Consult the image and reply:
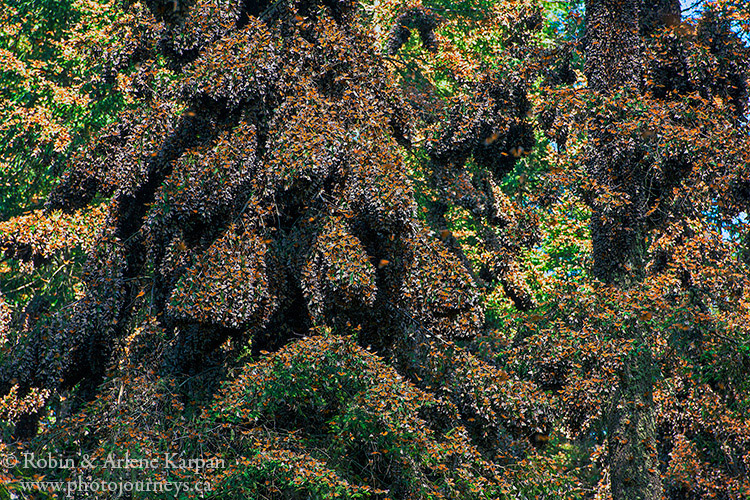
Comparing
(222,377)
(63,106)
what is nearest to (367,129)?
(222,377)

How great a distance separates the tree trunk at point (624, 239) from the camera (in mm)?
9883

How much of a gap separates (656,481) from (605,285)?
2.70 metres

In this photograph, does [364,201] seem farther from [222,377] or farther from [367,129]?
[222,377]

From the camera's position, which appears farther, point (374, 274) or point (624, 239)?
point (624, 239)

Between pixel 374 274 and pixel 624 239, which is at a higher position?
pixel 624 239

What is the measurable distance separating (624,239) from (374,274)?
4.57m

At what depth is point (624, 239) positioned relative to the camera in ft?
34.0

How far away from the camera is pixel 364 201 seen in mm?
7734

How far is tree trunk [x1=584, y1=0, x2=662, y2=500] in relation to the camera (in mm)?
9883

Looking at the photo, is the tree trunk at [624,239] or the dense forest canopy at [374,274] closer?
the dense forest canopy at [374,274]

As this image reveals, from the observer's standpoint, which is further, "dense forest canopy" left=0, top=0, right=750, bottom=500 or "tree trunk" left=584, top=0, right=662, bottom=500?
"tree trunk" left=584, top=0, right=662, bottom=500

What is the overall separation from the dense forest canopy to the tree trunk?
34 millimetres

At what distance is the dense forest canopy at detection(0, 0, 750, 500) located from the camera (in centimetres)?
723

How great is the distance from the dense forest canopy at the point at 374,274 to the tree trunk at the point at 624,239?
1.3 inches
